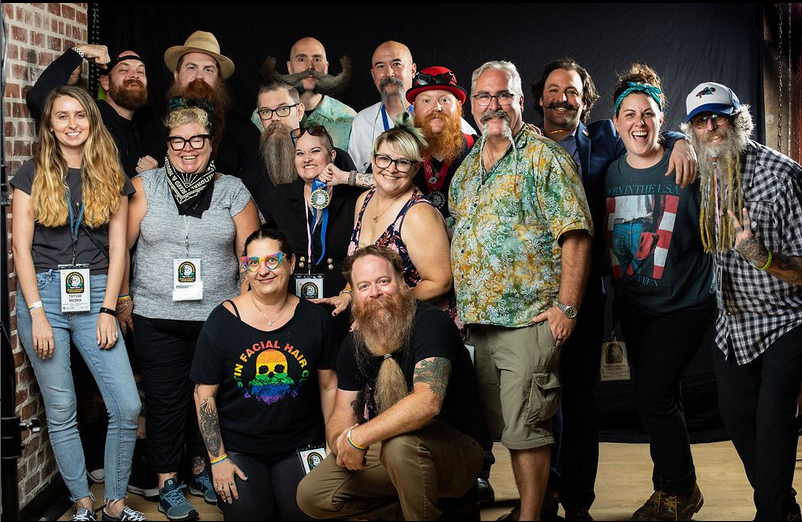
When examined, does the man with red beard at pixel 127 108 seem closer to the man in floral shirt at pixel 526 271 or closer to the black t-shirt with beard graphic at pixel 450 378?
the black t-shirt with beard graphic at pixel 450 378

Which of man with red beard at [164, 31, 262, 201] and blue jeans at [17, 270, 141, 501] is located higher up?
man with red beard at [164, 31, 262, 201]

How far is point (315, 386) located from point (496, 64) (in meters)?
1.41

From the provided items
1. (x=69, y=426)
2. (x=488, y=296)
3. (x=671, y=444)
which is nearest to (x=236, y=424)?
(x=69, y=426)

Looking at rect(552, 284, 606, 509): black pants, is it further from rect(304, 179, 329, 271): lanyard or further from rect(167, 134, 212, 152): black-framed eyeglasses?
rect(167, 134, 212, 152): black-framed eyeglasses

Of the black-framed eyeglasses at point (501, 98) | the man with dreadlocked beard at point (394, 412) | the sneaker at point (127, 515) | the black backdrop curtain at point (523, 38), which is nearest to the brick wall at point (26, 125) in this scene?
the sneaker at point (127, 515)

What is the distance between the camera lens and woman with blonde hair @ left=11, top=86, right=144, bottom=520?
352 centimetres

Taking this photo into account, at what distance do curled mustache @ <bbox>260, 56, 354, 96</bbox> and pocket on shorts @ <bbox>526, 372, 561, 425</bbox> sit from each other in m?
2.19

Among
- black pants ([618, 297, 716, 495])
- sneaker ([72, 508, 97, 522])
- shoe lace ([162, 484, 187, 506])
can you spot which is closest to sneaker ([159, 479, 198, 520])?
shoe lace ([162, 484, 187, 506])

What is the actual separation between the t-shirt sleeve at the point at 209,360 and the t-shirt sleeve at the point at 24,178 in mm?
930

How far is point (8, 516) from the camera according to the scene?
307 centimetres

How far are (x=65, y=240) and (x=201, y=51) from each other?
1.40m

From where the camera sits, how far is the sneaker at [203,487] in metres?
3.90

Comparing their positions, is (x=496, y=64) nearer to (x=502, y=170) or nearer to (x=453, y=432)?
(x=502, y=170)

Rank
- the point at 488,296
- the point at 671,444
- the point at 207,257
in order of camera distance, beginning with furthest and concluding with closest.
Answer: the point at 207,257, the point at 671,444, the point at 488,296
